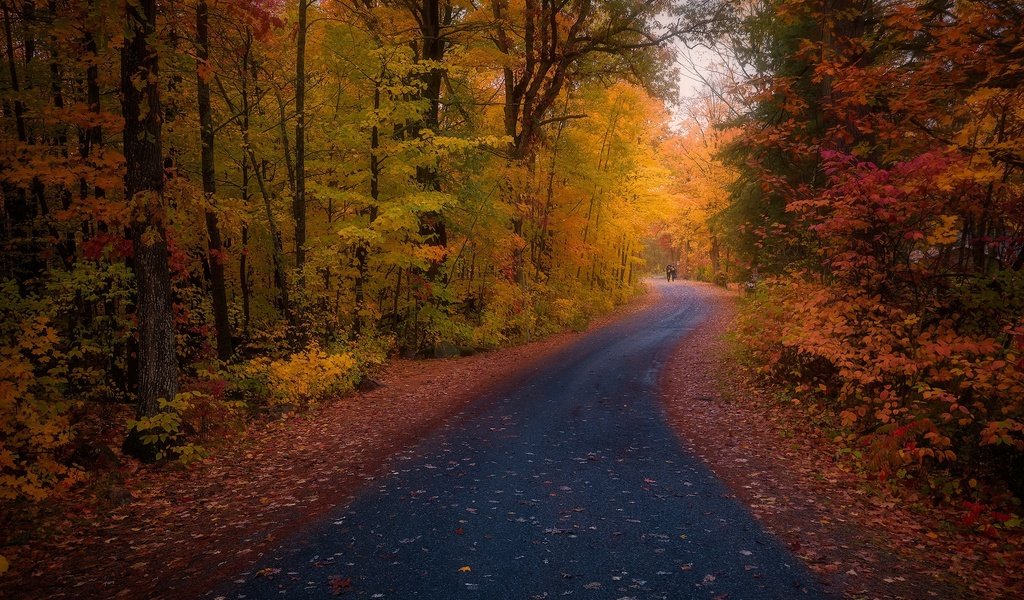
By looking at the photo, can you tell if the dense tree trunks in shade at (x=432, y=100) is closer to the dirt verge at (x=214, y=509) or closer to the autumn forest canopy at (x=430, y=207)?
the autumn forest canopy at (x=430, y=207)

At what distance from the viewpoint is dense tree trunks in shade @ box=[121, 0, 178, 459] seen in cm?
721

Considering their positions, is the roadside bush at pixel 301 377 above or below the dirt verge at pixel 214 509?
above

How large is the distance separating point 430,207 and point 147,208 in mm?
7260

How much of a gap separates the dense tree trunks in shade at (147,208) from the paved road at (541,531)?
12.7 feet

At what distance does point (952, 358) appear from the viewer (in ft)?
19.7

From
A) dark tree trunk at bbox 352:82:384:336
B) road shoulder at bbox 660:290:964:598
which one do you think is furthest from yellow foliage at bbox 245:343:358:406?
road shoulder at bbox 660:290:964:598

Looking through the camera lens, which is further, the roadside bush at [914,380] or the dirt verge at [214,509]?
the roadside bush at [914,380]

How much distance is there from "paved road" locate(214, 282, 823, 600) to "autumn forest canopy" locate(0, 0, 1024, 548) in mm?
2812

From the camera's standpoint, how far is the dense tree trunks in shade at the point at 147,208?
7.21 m

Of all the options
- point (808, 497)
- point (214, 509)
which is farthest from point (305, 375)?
point (808, 497)

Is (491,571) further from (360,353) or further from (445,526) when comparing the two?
(360,353)

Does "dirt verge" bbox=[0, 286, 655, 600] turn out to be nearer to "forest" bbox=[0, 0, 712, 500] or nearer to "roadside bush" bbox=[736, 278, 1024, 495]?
"forest" bbox=[0, 0, 712, 500]

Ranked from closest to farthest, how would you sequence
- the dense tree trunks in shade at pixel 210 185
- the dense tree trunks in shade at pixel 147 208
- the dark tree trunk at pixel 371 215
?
1. the dense tree trunks in shade at pixel 147 208
2. the dense tree trunks in shade at pixel 210 185
3. the dark tree trunk at pixel 371 215

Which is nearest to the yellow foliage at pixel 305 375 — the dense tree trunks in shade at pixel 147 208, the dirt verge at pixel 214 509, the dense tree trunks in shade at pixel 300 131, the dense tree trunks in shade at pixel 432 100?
the dirt verge at pixel 214 509
